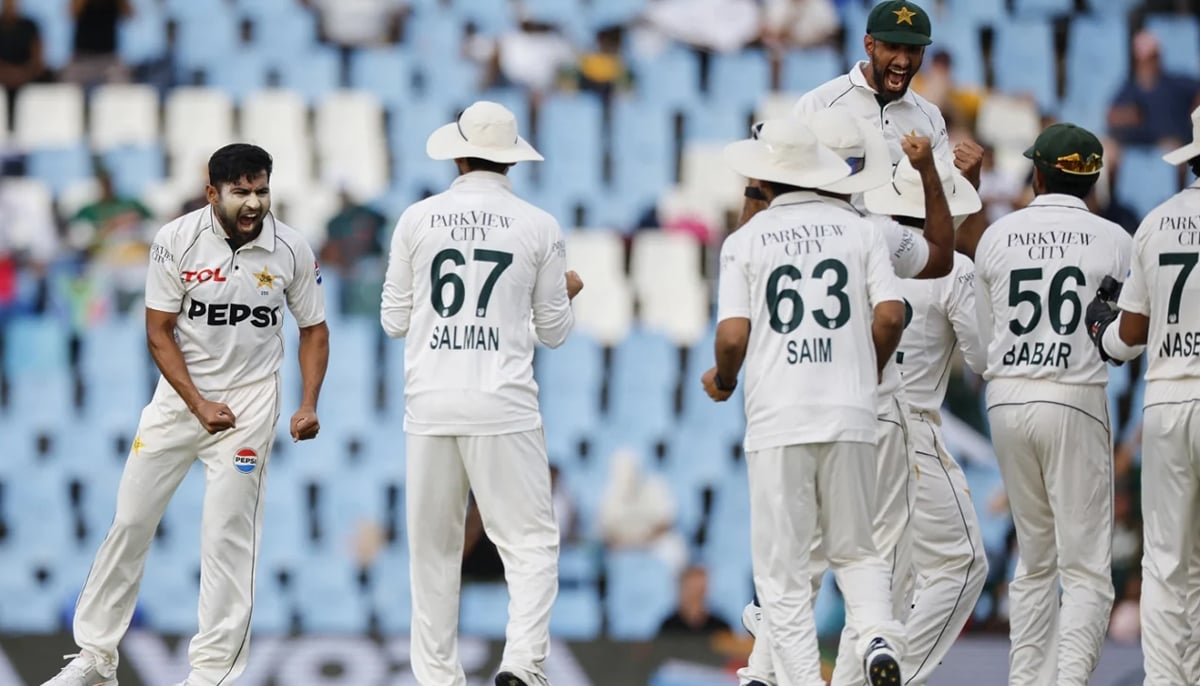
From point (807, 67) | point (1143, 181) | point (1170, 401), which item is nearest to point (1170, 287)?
point (1170, 401)

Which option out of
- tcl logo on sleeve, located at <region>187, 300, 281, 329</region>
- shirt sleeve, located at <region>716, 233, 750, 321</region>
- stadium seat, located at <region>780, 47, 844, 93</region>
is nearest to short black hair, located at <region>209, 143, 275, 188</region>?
tcl logo on sleeve, located at <region>187, 300, 281, 329</region>

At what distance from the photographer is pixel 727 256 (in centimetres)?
629

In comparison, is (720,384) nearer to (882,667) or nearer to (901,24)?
(882,667)

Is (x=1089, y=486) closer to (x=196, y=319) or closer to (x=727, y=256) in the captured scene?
(x=727, y=256)

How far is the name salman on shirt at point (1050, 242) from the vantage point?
280 inches

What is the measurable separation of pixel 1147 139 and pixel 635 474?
4.62 metres

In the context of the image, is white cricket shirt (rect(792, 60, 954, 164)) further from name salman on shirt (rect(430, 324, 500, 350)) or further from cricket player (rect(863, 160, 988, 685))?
name salman on shirt (rect(430, 324, 500, 350))

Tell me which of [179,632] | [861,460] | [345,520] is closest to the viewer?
[861,460]

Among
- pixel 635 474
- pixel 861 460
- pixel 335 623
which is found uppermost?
pixel 861 460

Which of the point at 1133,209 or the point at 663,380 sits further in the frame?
the point at 1133,209

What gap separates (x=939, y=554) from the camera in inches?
290

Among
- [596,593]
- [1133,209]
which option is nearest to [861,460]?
[596,593]

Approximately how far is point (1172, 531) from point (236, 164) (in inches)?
145

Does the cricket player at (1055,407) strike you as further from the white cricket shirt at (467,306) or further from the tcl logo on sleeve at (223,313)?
the tcl logo on sleeve at (223,313)
